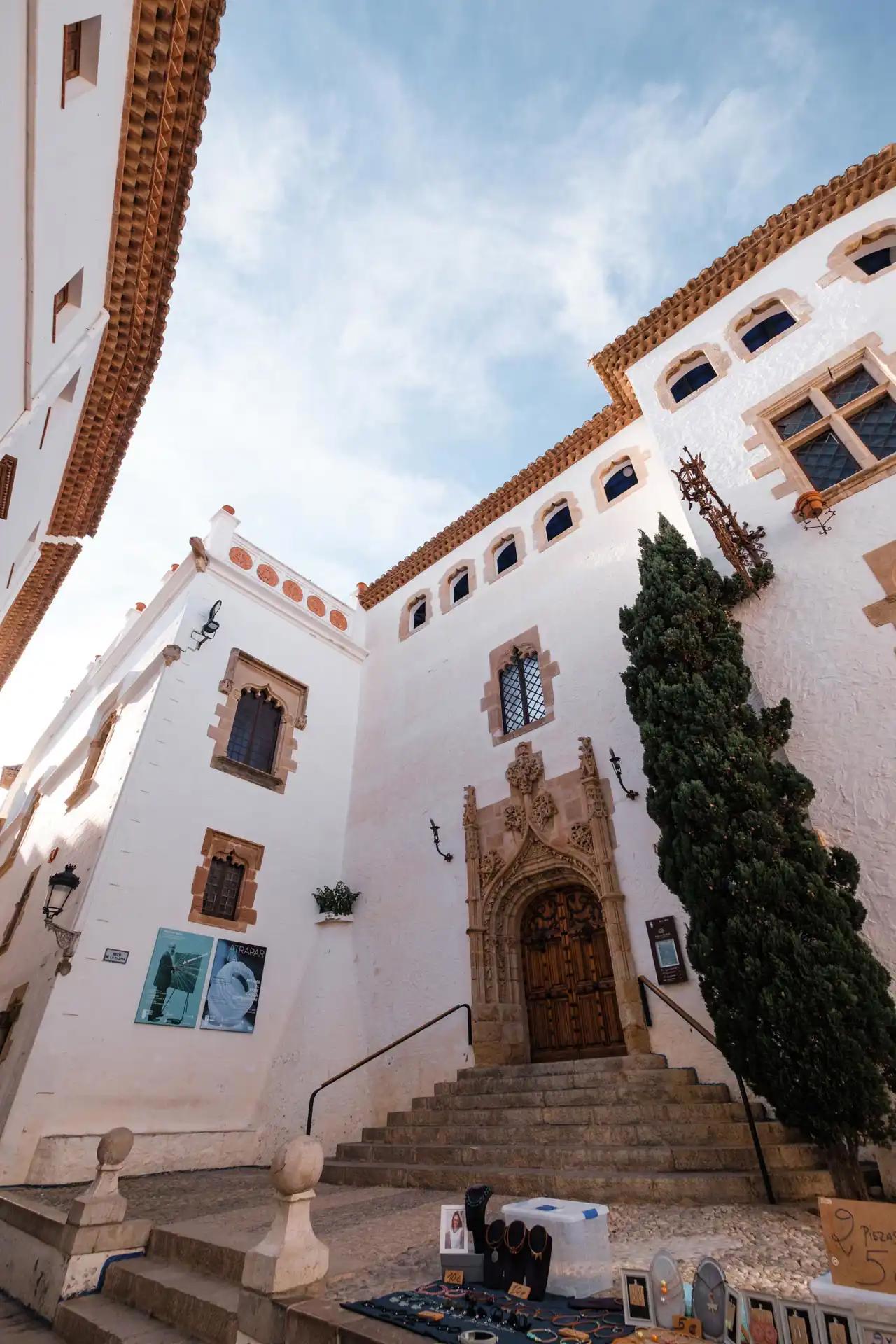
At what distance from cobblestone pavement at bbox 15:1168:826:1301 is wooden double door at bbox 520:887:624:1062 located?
297 cm

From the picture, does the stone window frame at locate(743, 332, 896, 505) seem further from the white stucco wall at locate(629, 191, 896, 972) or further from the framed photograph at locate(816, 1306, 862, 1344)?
the framed photograph at locate(816, 1306, 862, 1344)

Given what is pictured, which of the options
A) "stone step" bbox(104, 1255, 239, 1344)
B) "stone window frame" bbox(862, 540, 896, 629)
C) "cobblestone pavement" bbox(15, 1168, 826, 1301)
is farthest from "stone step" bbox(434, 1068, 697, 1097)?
"stone window frame" bbox(862, 540, 896, 629)

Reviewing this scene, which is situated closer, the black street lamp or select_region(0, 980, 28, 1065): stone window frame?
the black street lamp

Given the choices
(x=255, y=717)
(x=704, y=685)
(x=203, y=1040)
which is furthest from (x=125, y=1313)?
(x=255, y=717)

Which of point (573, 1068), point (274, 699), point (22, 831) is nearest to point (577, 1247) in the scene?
point (573, 1068)

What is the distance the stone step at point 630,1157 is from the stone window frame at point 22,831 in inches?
482

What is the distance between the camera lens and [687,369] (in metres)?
10.5

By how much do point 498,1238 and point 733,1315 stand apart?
131 centimetres

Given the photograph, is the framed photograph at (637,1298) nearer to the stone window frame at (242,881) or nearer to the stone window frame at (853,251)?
the stone window frame at (242,881)

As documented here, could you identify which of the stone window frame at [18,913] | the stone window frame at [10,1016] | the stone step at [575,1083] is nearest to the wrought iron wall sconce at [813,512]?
the stone step at [575,1083]

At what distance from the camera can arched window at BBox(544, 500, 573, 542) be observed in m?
12.0

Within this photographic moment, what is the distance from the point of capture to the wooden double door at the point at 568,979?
7.91 metres

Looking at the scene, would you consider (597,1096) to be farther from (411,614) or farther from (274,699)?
(411,614)

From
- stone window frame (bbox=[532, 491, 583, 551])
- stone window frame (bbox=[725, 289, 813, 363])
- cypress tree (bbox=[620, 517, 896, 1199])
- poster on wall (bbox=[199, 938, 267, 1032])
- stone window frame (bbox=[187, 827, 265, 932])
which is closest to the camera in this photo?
cypress tree (bbox=[620, 517, 896, 1199])
